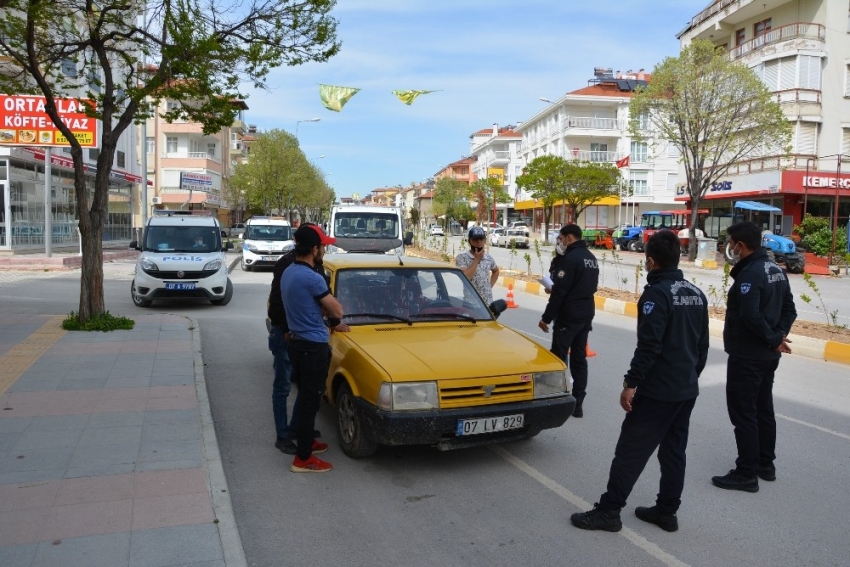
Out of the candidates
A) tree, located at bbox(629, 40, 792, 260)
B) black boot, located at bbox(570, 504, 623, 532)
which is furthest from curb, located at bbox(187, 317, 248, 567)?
tree, located at bbox(629, 40, 792, 260)

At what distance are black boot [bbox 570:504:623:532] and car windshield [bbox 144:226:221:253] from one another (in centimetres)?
1218

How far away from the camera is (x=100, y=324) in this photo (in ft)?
34.7

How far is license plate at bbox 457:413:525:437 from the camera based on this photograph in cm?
491

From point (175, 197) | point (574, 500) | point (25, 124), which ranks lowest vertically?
point (574, 500)

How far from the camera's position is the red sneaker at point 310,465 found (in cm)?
520

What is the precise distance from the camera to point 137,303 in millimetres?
14391

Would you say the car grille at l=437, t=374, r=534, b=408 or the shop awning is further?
the shop awning

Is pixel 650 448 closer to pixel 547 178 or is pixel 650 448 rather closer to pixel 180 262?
pixel 180 262

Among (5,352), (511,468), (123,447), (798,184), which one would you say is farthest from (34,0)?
(798,184)

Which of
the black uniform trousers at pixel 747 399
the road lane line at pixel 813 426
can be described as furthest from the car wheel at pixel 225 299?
the black uniform trousers at pixel 747 399

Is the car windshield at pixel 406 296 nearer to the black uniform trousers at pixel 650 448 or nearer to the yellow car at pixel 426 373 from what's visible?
the yellow car at pixel 426 373

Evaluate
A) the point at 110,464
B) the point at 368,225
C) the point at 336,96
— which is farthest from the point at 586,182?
the point at 110,464

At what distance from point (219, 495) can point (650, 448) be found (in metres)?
2.72

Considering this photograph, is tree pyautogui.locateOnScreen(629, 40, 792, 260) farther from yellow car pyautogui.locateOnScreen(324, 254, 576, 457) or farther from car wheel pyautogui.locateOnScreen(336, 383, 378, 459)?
car wheel pyautogui.locateOnScreen(336, 383, 378, 459)
